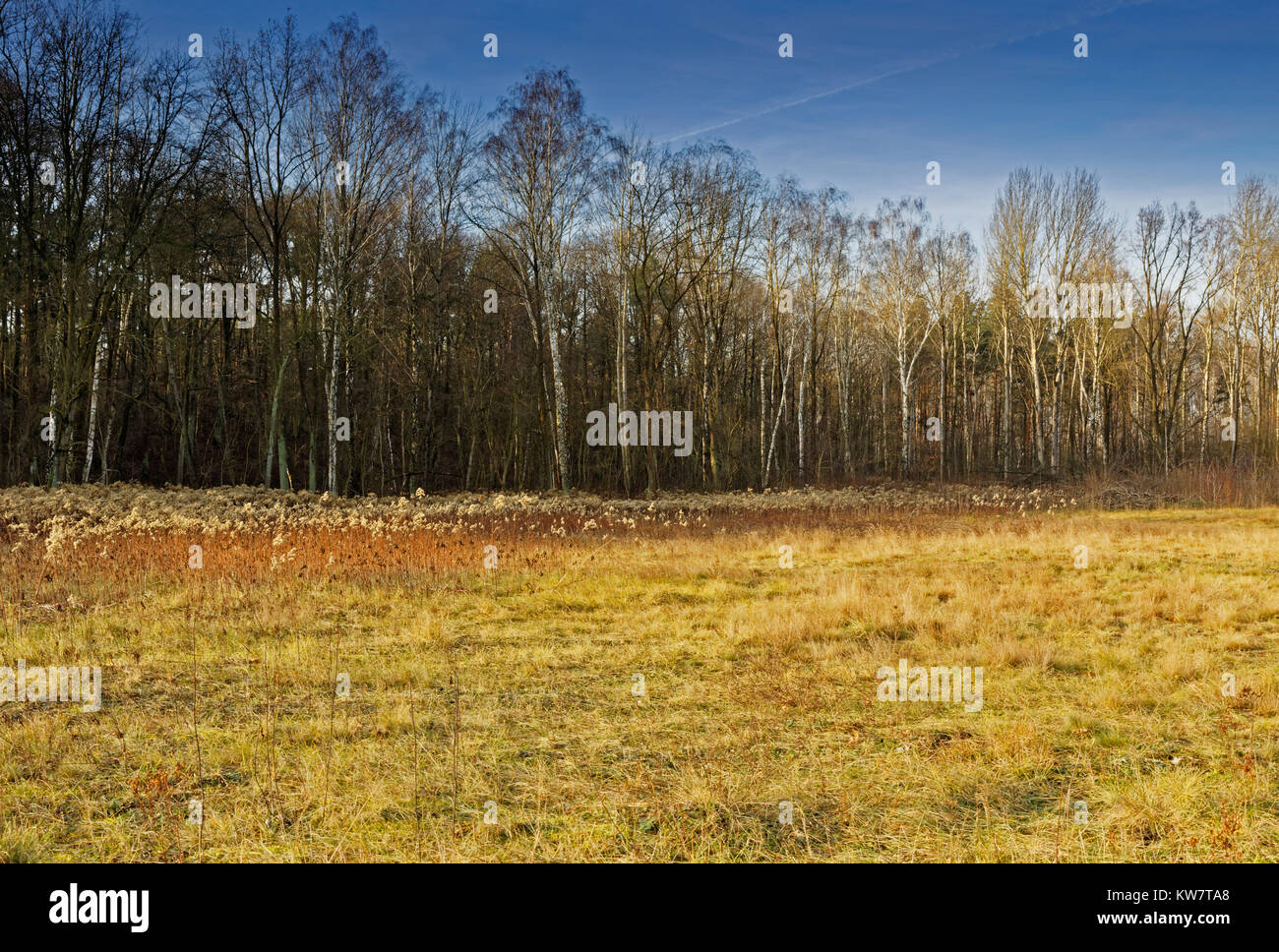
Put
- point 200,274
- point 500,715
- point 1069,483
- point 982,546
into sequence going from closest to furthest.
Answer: point 500,715, point 982,546, point 200,274, point 1069,483

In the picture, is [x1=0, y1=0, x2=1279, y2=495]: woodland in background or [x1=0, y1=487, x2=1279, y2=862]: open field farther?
[x1=0, y1=0, x2=1279, y2=495]: woodland in background

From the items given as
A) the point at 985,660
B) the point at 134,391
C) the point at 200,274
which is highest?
the point at 200,274

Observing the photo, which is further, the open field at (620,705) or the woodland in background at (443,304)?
the woodland in background at (443,304)

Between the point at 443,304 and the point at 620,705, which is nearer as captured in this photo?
the point at 620,705

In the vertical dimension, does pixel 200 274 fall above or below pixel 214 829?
above

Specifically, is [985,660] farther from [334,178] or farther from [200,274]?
[200,274]

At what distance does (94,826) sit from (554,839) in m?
2.30

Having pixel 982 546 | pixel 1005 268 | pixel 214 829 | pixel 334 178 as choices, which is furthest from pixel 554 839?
pixel 1005 268

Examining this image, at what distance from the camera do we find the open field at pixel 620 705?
4074 millimetres

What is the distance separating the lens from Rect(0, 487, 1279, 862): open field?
4074 millimetres

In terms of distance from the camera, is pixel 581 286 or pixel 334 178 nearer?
pixel 334 178

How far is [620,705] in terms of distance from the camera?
6.39m

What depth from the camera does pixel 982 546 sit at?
15672mm

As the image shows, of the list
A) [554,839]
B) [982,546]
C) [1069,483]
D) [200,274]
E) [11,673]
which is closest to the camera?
[554,839]
